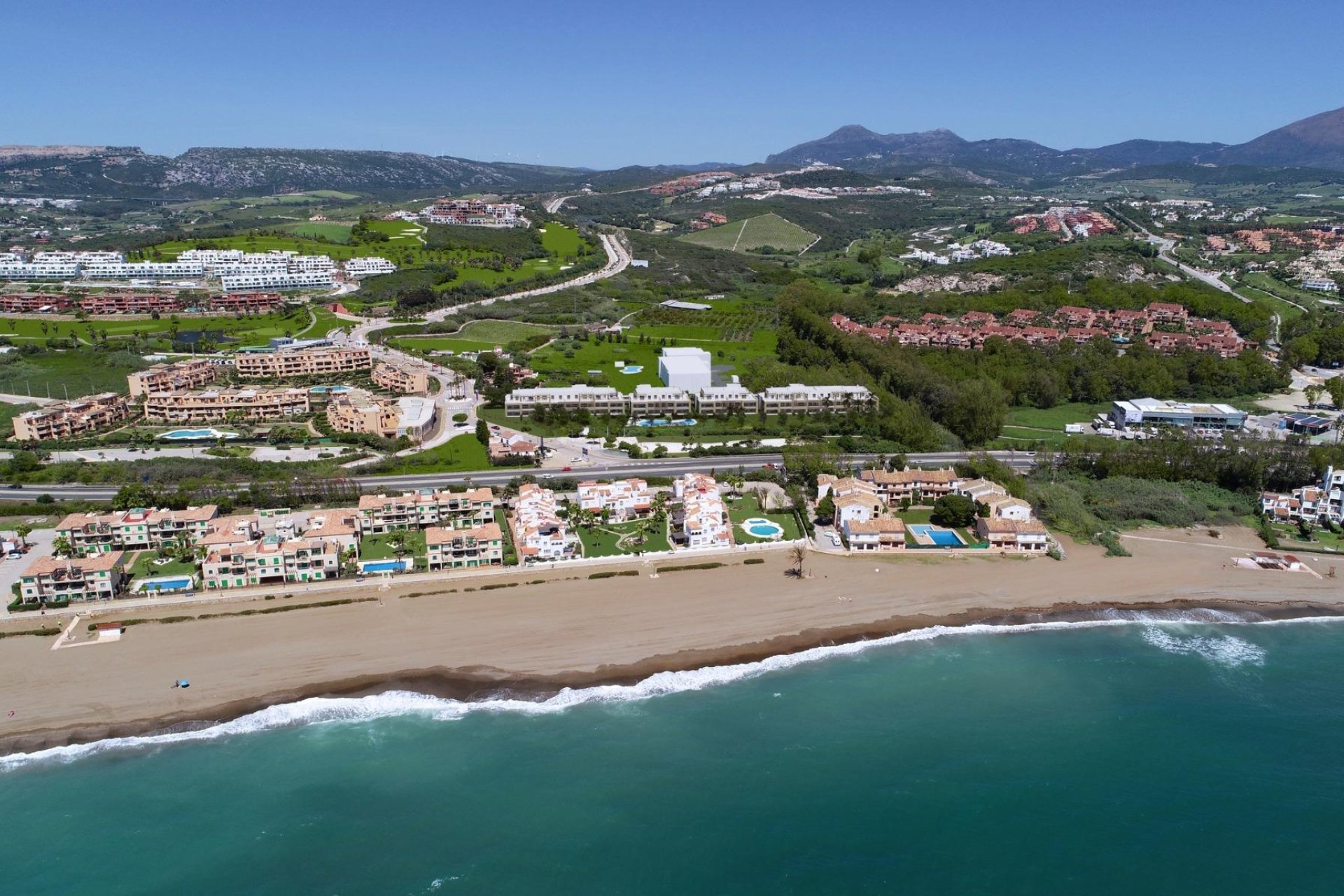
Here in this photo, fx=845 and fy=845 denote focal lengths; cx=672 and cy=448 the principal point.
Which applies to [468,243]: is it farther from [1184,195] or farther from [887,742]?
[1184,195]

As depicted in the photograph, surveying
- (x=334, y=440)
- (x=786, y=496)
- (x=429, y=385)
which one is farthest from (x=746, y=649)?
(x=429, y=385)

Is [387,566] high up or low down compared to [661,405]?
down

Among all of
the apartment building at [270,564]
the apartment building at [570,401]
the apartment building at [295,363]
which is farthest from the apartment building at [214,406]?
the apartment building at [270,564]

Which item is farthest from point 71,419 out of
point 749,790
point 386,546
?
point 749,790

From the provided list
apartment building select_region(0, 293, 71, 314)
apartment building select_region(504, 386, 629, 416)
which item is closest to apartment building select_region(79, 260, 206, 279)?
apartment building select_region(0, 293, 71, 314)

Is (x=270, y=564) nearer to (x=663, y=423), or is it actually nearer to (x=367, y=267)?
(x=663, y=423)

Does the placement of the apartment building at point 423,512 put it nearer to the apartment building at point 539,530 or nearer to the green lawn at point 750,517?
the apartment building at point 539,530

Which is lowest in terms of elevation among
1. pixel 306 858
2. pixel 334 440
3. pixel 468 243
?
pixel 306 858
